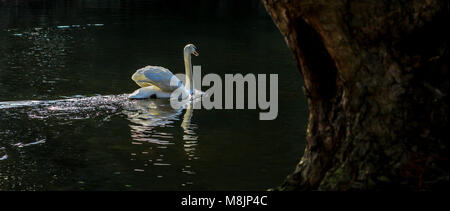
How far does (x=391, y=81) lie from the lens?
5.41 metres

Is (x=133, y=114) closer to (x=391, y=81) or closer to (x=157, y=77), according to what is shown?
(x=157, y=77)

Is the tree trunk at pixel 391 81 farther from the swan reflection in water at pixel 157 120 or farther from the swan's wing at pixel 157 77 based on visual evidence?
the swan's wing at pixel 157 77

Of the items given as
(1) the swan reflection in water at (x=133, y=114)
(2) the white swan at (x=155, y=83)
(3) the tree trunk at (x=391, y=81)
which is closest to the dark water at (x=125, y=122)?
(1) the swan reflection in water at (x=133, y=114)

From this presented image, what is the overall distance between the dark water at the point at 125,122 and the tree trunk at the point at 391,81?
358cm

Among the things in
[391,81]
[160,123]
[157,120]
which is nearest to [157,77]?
[157,120]

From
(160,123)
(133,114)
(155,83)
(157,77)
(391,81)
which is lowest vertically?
(160,123)

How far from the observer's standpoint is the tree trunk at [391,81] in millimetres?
5316

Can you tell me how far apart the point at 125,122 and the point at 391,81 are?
741 cm

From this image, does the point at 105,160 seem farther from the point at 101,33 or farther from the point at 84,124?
the point at 101,33

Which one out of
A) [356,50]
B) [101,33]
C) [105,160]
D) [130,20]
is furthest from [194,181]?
[130,20]

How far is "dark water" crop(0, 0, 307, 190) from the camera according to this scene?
9.41 meters

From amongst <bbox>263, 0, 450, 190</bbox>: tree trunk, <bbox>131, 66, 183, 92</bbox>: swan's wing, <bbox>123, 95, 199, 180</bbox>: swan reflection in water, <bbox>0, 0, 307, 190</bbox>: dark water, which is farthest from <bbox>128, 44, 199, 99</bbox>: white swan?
<bbox>263, 0, 450, 190</bbox>: tree trunk

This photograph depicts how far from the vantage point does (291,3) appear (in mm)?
5512

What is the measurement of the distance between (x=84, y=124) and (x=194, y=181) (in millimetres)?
3378
